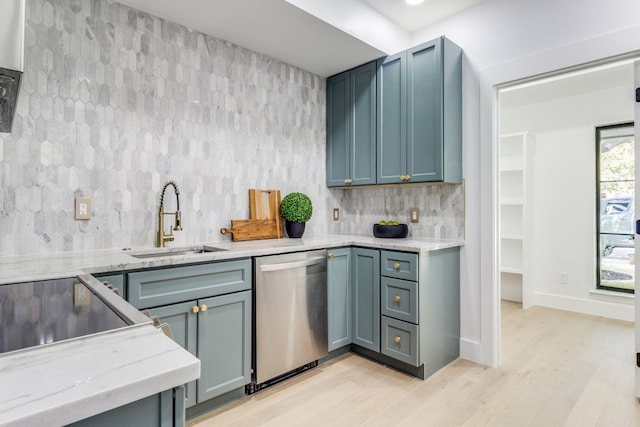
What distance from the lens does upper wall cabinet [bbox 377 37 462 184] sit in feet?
8.44

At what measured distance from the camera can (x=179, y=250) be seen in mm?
2340

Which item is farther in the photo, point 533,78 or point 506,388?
point 533,78

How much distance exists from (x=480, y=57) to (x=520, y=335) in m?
2.37

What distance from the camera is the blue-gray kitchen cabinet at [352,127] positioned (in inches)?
118

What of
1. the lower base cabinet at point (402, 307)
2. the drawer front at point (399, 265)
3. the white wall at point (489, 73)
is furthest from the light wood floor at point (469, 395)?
the drawer front at point (399, 265)

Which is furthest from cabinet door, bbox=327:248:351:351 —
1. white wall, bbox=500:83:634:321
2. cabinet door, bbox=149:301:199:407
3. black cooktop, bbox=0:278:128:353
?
white wall, bbox=500:83:634:321

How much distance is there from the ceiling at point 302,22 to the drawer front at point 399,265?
1564 mm

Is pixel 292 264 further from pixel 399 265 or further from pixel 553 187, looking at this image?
pixel 553 187

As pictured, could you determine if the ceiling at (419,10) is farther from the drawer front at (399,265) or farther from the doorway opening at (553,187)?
the drawer front at (399,265)

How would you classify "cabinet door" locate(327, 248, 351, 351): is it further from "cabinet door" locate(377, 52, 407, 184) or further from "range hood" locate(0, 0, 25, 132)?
"range hood" locate(0, 0, 25, 132)

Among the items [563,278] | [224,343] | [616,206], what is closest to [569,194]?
[616,206]

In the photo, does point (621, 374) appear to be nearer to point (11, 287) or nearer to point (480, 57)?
point (480, 57)

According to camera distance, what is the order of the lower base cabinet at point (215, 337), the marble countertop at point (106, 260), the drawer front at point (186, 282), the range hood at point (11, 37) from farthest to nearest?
the lower base cabinet at point (215, 337)
the drawer front at point (186, 282)
the marble countertop at point (106, 260)
the range hood at point (11, 37)

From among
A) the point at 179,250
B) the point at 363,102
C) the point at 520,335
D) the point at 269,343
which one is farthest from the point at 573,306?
the point at 179,250
